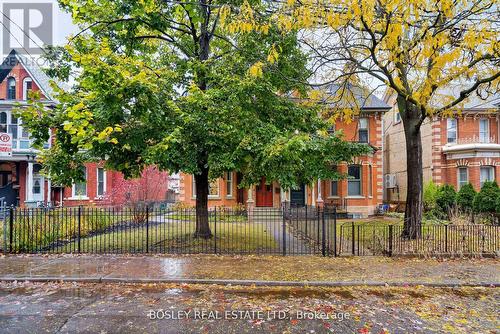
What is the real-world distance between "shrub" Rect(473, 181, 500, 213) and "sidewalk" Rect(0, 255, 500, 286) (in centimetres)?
1109

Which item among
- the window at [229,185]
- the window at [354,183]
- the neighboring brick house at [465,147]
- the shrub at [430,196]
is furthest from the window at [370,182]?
the window at [229,185]

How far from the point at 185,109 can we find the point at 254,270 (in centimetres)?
496

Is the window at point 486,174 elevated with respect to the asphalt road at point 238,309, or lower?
elevated

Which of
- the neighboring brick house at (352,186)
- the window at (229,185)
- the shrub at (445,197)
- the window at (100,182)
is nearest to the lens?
the shrub at (445,197)

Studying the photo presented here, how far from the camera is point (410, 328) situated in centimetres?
546

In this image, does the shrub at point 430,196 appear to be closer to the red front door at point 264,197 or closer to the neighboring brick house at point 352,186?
the neighboring brick house at point 352,186

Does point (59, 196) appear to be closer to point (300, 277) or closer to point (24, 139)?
point (24, 139)

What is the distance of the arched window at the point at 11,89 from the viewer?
Answer: 84.5ft

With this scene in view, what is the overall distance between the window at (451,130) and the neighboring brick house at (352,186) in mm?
4848

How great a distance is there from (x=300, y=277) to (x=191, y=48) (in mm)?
9448

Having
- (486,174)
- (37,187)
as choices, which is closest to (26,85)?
(37,187)

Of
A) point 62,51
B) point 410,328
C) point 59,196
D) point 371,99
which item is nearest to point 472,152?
point 371,99

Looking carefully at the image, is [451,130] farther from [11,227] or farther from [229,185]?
[11,227]

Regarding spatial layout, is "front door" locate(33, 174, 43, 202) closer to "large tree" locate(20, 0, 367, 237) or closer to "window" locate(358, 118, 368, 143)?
"large tree" locate(20, 0, 367, 237)
